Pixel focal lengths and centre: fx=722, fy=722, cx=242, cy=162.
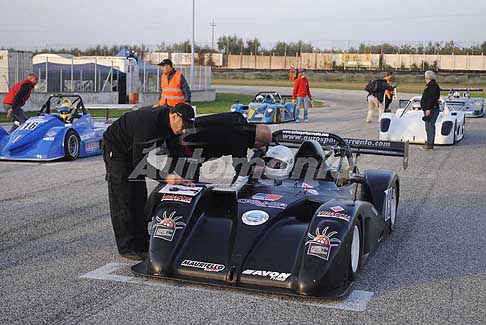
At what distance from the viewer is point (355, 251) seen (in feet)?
19.9

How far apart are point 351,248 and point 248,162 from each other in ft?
6.12

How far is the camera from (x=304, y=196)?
662 cm

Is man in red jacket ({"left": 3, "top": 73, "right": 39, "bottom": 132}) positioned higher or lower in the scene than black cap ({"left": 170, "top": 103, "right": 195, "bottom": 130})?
lower

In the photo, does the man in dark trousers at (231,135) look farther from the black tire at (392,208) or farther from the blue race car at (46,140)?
the blue race car at (46,140)

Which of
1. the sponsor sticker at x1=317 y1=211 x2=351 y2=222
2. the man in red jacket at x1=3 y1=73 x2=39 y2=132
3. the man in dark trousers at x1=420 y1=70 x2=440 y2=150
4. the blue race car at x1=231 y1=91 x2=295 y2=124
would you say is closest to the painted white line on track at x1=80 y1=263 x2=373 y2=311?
the sponsor sticker at x1=317 y1=211 x2=351 y2=222

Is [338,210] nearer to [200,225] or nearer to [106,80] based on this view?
[200,225]

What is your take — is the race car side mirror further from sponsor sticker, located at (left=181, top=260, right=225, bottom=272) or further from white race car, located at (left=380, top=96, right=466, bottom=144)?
white race car, located at (left=380, top=96, right=466, bottom=144)

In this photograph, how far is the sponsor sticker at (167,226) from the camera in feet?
19.8

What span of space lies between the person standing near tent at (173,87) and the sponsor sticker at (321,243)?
9.47 metres

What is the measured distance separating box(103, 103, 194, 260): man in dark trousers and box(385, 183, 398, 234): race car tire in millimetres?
2537

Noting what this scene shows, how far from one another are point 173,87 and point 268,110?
31.1ft

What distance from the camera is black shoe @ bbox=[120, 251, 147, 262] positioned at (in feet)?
A: 21.6

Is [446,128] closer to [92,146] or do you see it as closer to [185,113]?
[92,146]

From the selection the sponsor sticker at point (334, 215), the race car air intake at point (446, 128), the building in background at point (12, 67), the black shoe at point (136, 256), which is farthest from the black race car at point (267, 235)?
the building in background at point (12, 67)
